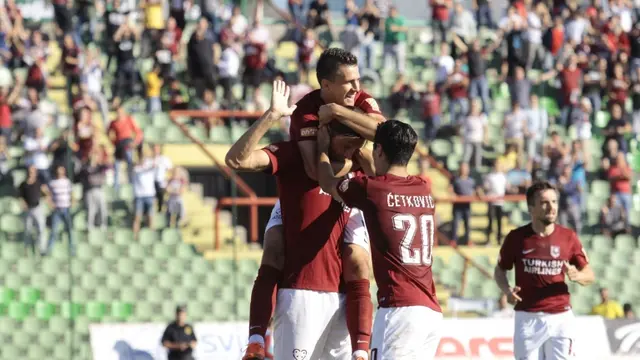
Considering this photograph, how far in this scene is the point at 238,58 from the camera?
2086cm

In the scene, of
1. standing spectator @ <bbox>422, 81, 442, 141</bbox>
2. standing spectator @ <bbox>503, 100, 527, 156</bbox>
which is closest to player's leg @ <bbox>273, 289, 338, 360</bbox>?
standing spectator @ <bbox>503, 100, 527, 156</bbox>

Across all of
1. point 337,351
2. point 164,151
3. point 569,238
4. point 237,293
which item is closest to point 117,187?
point 164,151

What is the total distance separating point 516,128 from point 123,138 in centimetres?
619

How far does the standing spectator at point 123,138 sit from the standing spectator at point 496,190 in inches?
200

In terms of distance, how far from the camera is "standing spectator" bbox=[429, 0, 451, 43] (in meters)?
23.2

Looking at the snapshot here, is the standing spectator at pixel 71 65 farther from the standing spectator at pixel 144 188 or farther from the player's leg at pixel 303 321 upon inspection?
the player's leg at pixel 303 321

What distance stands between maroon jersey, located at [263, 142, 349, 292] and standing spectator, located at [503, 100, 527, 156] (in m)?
12.9

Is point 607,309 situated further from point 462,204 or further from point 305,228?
point 305,228

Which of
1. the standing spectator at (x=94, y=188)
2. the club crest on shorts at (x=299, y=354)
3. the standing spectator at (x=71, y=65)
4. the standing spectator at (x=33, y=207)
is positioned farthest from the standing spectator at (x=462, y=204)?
the club crest on shorts at (x=299, y=354)

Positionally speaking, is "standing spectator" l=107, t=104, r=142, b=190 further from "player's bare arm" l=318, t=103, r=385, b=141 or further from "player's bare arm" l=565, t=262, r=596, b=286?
"player's bare arm" l=318, t=103, r=385, b=141

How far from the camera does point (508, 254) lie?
10.9 meters

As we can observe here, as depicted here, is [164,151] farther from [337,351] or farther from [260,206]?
[337,351]

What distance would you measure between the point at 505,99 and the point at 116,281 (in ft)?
26.1

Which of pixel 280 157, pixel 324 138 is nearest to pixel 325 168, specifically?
pixel 324 138
